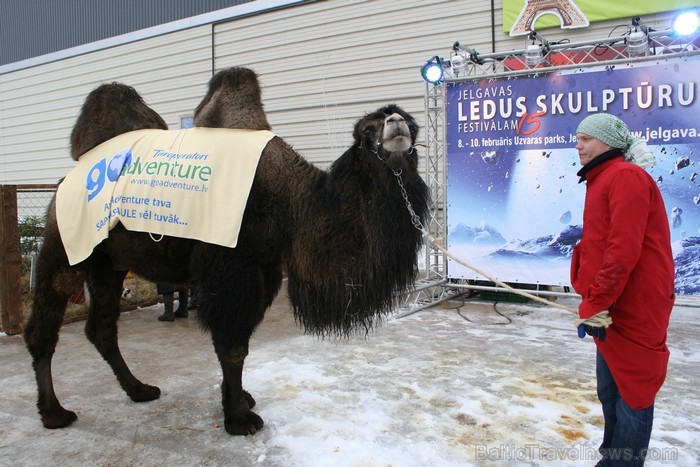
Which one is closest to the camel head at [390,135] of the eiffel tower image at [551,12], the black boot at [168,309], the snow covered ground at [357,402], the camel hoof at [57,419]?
the snow covered ground at [357,402]

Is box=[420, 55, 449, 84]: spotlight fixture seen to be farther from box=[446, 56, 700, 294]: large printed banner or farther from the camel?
the camel

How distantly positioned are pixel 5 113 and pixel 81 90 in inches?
218

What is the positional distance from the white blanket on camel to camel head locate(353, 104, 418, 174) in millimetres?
850

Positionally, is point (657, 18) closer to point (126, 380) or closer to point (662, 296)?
point (662, 296)

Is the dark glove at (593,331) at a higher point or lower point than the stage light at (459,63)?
lower

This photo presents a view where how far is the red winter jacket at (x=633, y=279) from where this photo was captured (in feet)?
7.74

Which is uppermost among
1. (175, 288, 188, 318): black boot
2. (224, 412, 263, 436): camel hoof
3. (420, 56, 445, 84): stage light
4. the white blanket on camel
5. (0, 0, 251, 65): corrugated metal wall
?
(0, 0, 251, 65): corrugated metal wall

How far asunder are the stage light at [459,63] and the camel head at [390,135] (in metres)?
5.13

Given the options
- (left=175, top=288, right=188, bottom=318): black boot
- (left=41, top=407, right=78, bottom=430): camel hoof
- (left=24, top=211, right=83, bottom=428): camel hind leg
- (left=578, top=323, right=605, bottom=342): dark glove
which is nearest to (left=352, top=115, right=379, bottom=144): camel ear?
(left=578, top=323, right=605, bottom=342): dark glove

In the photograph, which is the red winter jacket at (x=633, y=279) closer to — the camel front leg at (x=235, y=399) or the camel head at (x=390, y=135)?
the camel head at (x=390, y=135)

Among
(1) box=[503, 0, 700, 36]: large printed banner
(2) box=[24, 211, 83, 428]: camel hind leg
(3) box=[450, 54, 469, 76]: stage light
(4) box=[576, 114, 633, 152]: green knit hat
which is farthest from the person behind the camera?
(1) box=[503, 0, 700, 36]: large printed banner

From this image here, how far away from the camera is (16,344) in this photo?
5906 mm

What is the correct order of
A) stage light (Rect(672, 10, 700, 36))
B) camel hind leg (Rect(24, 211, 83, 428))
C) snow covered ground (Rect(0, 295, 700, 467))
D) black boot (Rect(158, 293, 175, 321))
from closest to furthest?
snow covered ground (Rect(0, 295, 700, 467)), camel hind leg (Rect(24, 211, 83, 428)), stage light (Rect(672, 10, 700, 36)), black boot (Rect(158, 293, 175, 321))

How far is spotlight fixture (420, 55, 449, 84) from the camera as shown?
7.54m
